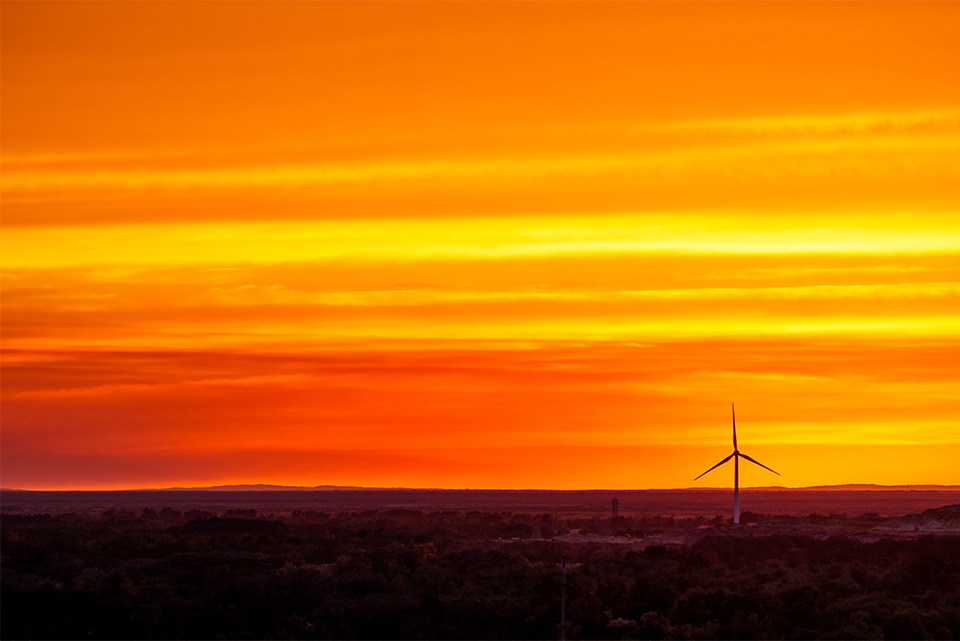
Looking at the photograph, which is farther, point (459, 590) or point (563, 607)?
point (459, 590)

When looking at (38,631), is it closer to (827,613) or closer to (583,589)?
(583,589)

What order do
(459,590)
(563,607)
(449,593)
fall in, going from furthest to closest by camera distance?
(459,590)
(449,593)
(563,607)

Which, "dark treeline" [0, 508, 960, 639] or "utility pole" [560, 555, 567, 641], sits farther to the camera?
"dark treeline" [0, 508, 960, 639]

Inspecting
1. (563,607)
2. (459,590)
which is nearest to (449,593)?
(459,590)

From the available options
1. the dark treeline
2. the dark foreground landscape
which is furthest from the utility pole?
the dark foreground landscape

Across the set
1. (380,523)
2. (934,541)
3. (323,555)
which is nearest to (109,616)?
(323,555)

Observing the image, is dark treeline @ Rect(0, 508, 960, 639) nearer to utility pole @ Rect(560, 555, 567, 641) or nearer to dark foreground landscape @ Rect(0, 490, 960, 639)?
dark foreground landscape @ Rect(0, 490, 960, 639)

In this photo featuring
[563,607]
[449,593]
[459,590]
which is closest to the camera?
[563,607]

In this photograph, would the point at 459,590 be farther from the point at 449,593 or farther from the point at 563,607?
the point at 563,607

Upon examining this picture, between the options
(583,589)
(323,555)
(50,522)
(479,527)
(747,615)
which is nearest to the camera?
(747,615)
